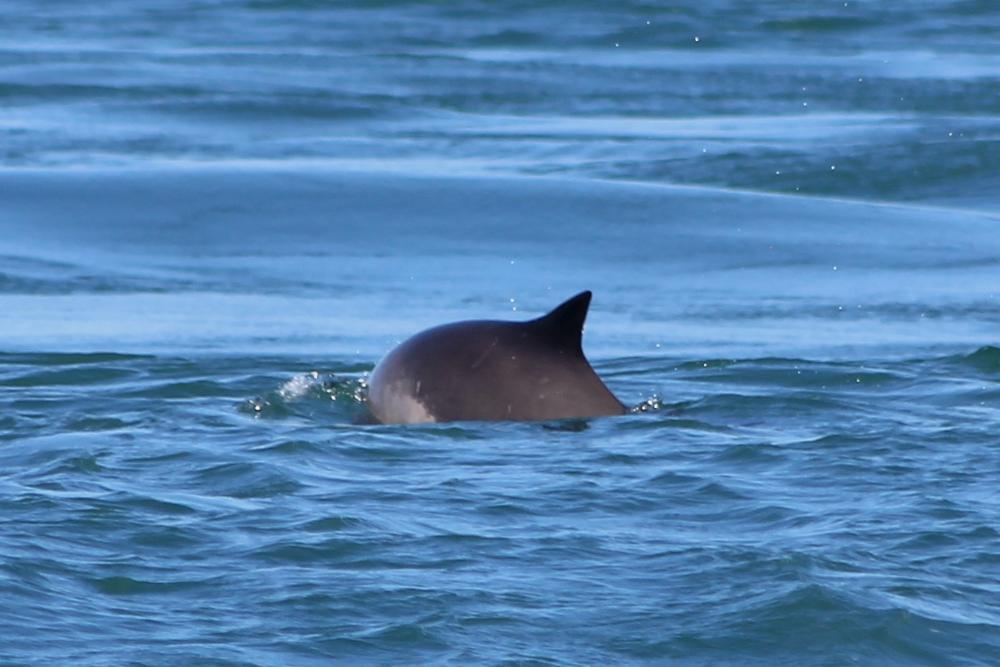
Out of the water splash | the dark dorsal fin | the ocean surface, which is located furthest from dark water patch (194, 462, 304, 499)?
the dark dorsal fin

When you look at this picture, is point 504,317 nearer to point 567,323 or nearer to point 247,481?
point 567,323

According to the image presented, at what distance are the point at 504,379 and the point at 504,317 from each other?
433 cm

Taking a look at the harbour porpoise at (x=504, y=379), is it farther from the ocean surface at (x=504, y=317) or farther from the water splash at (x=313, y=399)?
the water splash at (x=313, y=399)

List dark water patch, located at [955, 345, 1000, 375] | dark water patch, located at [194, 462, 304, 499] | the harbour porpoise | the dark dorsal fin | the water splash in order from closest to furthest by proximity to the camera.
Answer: dark water patch, located at [194, 462, 304, 499]
the dark dorsal fin
the harbour porpoise
the water splash
dark water patch, located at [955, 345, 1000, 375]

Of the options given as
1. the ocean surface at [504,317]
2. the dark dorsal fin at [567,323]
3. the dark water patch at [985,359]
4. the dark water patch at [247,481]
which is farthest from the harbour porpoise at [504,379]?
the dark water patch at [985,359]

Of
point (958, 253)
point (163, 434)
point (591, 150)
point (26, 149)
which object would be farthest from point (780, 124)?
point (163, 434)

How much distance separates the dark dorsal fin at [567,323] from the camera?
883 centimetres

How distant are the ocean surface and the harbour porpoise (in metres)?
0.15

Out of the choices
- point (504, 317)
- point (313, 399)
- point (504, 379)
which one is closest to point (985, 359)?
point (504, 317)

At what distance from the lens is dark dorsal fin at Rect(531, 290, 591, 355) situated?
8.83 meters

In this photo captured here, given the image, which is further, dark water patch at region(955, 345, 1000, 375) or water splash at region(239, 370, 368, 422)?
dark water patch at region(955, 345, 1000, 375)

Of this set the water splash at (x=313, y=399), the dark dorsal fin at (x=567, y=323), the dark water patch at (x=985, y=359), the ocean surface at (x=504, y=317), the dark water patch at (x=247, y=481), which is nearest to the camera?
the ocean surface at (x=504, y=317)

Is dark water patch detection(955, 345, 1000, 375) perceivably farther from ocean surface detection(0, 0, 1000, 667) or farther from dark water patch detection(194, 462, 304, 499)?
dark water patch detection(194, 462, 304, 499)

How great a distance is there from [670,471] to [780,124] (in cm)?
1402
